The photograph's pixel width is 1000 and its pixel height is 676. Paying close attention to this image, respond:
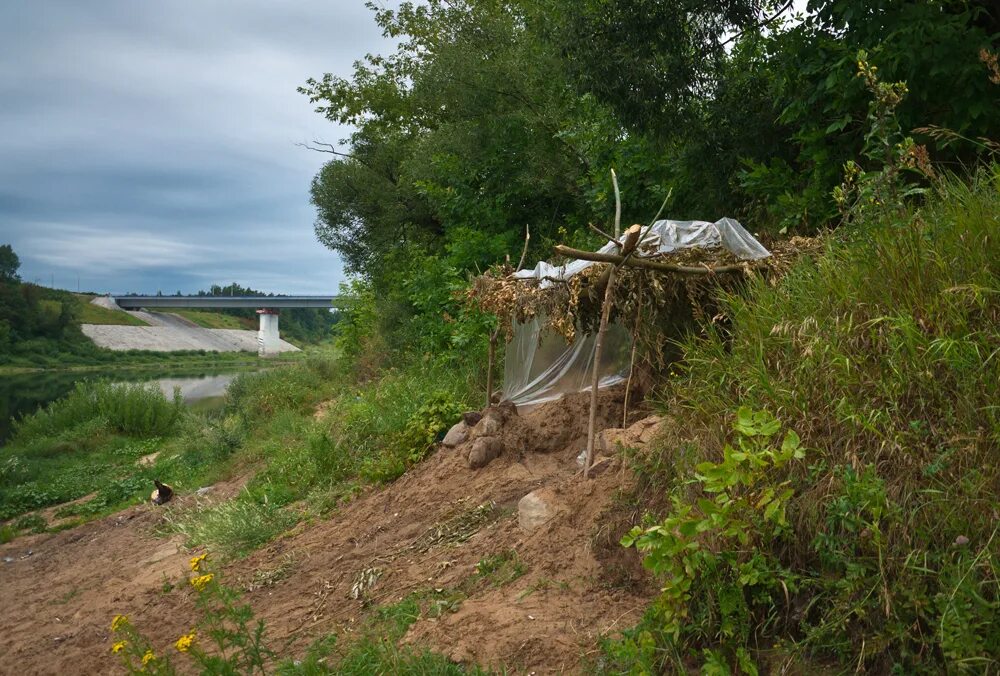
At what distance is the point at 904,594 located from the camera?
292cm

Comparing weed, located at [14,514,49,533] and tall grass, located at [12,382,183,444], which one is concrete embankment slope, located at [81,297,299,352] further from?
weed, located at [14,514,49,533]

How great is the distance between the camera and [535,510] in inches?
216

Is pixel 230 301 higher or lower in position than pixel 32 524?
higher

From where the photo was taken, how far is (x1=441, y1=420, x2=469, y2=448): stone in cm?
822

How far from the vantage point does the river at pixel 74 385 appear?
3520cm

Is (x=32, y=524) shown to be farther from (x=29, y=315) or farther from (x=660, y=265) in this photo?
(x=29, y=315)

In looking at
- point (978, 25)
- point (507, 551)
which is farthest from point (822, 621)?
point (978, 25)

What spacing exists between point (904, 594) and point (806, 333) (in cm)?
145

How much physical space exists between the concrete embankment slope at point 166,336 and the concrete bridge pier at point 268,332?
2.05 metres

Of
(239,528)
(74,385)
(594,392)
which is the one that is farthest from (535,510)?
(74,385)

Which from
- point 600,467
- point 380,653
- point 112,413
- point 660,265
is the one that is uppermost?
point 660,265

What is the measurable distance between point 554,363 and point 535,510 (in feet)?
10.8

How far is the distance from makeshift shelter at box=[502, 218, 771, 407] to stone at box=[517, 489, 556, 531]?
1380 mm

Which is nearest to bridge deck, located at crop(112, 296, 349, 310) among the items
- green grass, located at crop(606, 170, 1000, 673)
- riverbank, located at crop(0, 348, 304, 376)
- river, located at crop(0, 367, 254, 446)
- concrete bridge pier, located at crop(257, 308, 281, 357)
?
concrete bridge pier, located at crop(257, 308, 281, 357)
